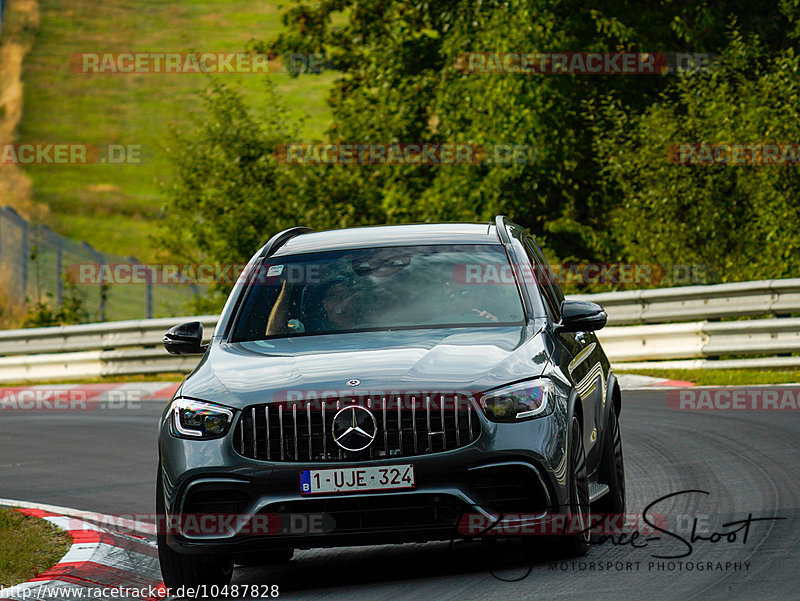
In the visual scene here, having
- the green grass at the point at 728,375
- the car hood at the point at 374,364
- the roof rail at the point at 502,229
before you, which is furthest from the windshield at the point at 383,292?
the green grass at the point at 728,375

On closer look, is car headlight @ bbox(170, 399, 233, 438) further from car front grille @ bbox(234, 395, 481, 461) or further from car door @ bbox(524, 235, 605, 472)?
car door @ bbox(524, 235, 605, 472)

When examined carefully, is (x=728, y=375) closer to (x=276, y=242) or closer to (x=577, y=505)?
(x=276, y=242)

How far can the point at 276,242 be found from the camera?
340 inches

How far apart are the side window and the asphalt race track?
134 cm

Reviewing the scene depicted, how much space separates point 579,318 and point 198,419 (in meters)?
2.08

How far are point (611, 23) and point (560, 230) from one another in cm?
364

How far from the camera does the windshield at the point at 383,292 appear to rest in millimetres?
7609

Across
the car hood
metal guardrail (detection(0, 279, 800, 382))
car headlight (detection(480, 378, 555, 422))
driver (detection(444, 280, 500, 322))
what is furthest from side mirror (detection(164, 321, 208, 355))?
metal guardrail (detection(0, 279, 800, 382))

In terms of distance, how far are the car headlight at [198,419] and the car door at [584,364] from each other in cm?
175

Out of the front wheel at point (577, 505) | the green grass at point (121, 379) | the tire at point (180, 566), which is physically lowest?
the green grass at point (121, 379)

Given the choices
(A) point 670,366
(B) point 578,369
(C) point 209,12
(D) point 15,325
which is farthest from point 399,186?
(C) point 209,12

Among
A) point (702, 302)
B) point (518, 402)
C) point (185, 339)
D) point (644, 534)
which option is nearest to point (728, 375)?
point (702, 302)

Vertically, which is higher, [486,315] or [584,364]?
[486,315]

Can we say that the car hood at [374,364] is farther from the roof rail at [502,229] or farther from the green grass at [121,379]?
the green grass at [121,379]
